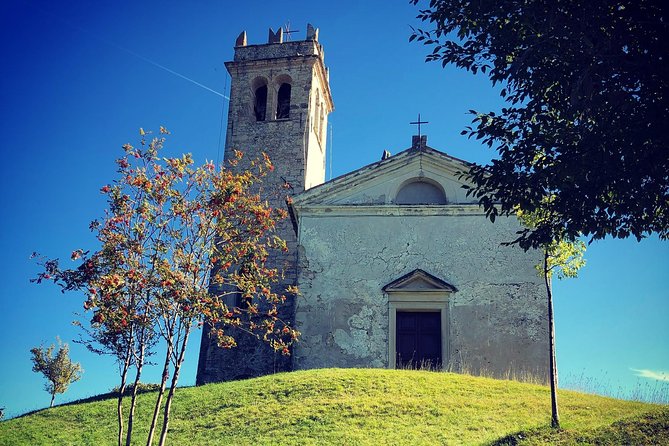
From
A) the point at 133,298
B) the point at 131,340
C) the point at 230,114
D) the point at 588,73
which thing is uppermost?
the point at 230,114

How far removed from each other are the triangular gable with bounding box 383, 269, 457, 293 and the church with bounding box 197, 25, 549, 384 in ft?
0.10

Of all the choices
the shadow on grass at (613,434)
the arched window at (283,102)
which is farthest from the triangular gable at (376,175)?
the shadow on grass at (613,434)

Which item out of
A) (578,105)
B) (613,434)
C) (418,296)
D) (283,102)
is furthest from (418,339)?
(283,102)

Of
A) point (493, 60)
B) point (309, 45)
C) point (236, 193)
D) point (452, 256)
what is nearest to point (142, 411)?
point (236, 193)

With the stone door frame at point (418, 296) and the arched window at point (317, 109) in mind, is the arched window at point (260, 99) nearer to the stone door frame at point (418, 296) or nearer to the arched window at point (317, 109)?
the arched window at point (317, 109)

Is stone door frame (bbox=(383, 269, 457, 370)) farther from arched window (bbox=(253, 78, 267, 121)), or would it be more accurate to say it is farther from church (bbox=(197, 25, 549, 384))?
arched window (bbox=(253, 78, 267, 121))

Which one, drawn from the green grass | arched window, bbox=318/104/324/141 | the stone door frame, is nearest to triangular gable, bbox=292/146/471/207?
the stone door frame

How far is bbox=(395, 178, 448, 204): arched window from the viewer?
20.9 m

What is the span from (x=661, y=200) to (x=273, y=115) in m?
21.0

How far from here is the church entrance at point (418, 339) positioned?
19203mm

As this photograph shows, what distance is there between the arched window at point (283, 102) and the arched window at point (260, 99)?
0.62m

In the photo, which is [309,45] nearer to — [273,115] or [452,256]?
[273,115]

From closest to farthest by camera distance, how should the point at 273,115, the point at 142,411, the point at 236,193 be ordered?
the point at 236,193, the point at 142,411, the point at 273,115

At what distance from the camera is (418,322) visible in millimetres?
19719
